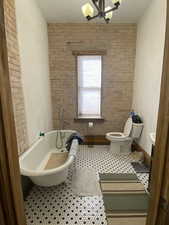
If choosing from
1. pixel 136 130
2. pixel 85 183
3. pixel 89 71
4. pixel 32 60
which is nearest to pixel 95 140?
pixel 136 130

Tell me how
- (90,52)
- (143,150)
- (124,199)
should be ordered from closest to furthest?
(124,199) < (143,150) < (90,52)

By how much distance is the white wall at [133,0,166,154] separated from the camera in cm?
213

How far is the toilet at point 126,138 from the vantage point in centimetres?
280

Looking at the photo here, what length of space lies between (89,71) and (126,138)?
6.15 feet

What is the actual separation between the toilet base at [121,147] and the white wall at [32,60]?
1.62 m

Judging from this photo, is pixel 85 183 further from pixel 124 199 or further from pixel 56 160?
pixel 56 160

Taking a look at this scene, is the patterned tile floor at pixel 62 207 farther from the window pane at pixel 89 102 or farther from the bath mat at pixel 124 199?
the window pane at pixel 89 102

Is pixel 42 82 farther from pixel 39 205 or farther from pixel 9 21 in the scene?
pixel 39 205

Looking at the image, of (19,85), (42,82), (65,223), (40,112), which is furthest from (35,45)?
(65,223)

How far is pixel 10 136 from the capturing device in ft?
2.14

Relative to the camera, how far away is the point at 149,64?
247 centimetres

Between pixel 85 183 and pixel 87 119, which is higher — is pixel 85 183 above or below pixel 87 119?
below

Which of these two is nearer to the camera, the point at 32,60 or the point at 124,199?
the point at 124,199

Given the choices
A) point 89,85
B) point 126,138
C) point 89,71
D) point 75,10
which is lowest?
point 126,138
